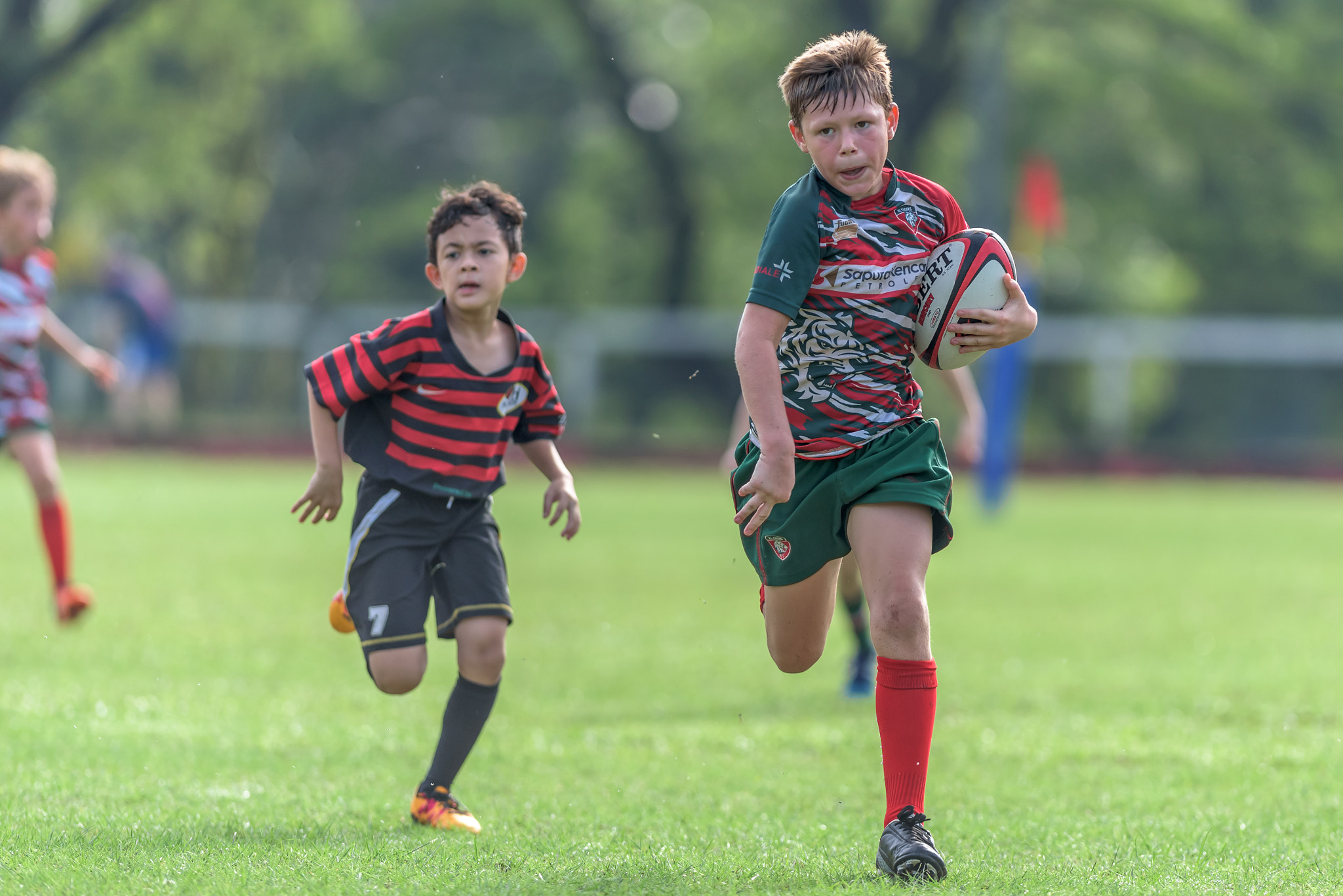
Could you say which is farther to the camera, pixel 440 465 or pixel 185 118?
pixel 185 118

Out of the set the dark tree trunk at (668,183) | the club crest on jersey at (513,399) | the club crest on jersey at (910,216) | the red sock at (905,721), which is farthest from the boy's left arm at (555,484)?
the dark tree trunk at (668,183)

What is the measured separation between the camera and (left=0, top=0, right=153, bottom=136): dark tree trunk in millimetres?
20219

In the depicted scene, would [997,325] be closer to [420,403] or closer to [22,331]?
[420,403]

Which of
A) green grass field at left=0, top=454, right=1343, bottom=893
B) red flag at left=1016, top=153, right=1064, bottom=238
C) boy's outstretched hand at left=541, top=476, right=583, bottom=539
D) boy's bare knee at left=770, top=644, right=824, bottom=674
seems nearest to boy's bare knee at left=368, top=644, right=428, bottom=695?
green grass field at left=0, top=454, right=1343, bottom=893

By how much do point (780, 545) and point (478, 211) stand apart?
126cm

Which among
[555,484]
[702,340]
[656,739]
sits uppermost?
[702,340]

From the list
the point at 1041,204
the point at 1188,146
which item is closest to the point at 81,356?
the point at 1041,204

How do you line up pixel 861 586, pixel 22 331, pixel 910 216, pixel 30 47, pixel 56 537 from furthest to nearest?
pixel 30 47 → pixel 56 537 → pixel 22 331 → pixel 861 586 → pixel 910 216

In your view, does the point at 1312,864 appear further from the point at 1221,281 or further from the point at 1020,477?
the point at 1221,281

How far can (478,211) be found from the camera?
14.4 feet

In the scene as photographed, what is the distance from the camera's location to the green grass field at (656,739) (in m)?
3.74

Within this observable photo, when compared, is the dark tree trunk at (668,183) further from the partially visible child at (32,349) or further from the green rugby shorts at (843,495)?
the green rugby shorts at (843,495)

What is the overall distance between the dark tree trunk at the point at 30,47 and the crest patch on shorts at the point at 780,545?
18862 mm

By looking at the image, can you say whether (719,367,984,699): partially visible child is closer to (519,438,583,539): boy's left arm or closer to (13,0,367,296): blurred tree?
(519,438,583,539): boy's left arm
